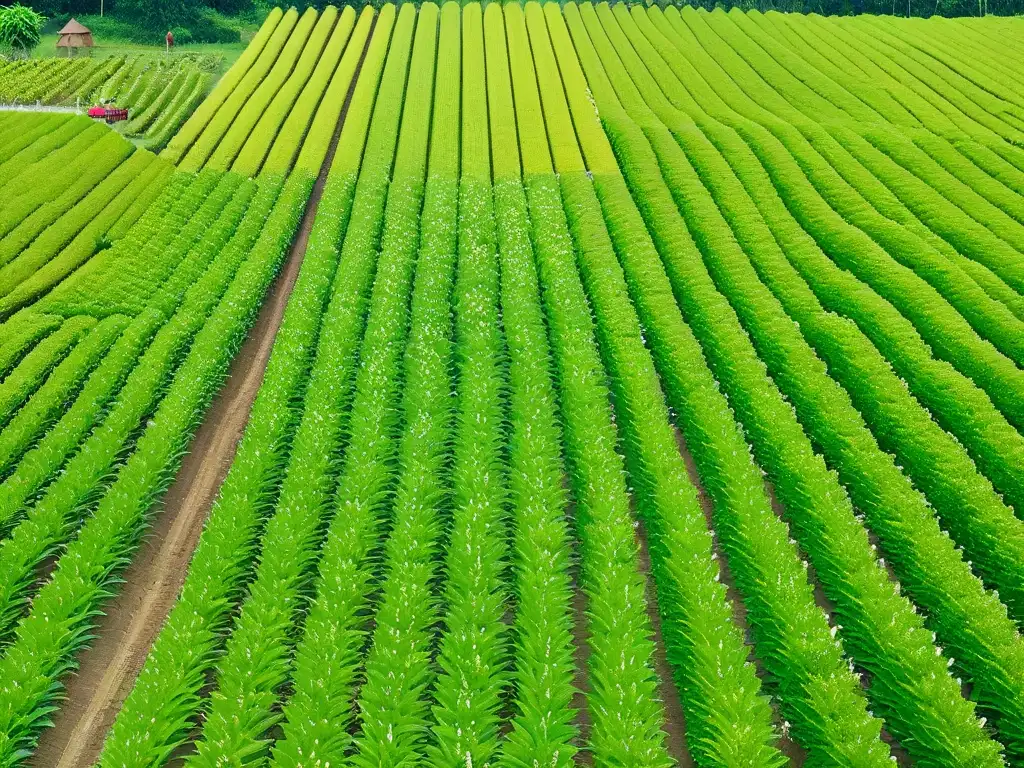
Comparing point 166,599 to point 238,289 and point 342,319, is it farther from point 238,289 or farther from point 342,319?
point 238,289

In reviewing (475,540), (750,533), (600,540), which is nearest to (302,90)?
(475,540)

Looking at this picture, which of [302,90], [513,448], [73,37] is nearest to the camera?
[513,448]

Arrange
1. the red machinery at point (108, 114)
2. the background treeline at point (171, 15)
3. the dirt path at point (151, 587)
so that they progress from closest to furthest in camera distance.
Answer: the dirt path at point (151, 587), the red machinery at point (108, 114), the background treeline at point (171, 15)

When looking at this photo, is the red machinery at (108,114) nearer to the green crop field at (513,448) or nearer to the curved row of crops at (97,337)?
the curved row of crops at (97,337)

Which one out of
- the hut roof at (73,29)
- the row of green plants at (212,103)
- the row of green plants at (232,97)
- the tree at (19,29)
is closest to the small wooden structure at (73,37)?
the hut roof at (73,29)

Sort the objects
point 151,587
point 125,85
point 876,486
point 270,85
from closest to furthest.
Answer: point 151,587, point 876,486, point 270,85, point 125,85

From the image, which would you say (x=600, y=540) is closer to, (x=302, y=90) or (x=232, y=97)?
(x=232, y=97)

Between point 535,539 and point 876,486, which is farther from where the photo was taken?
point 876,486

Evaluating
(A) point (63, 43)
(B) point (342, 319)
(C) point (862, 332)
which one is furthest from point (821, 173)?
(A) point (63, 43)

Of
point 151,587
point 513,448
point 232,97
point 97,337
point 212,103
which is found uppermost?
point 232,97
